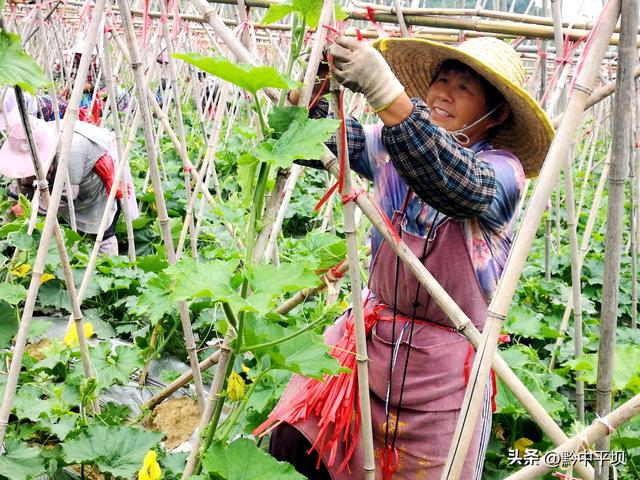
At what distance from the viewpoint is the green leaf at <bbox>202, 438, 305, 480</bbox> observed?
124 centimetres

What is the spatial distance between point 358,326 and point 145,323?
1949mm

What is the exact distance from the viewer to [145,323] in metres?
3.01

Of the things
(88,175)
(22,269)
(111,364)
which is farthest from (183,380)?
(88,175)

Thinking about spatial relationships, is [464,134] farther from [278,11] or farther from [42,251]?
[42,251]

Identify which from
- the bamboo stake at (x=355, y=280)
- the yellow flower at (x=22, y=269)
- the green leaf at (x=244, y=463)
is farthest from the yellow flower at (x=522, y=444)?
the yellow flower at (x=22, y=269)

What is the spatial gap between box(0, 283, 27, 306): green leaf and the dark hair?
1439mm

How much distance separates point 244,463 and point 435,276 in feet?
1.70

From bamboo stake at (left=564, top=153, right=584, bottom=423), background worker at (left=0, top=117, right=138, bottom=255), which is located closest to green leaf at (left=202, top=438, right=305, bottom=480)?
bamboo stake at (left=564, top=153, right=584, bottom=423)

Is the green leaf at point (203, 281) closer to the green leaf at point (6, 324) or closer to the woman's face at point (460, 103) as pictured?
the woman's face at point (460, 103)

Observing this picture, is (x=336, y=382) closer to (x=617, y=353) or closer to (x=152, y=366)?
(x=617, y=353)

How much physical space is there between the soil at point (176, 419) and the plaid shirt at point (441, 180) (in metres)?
1.12

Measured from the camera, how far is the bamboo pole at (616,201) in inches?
40.6

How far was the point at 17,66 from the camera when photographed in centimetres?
106

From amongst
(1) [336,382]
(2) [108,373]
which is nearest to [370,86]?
(1) [336,382]
